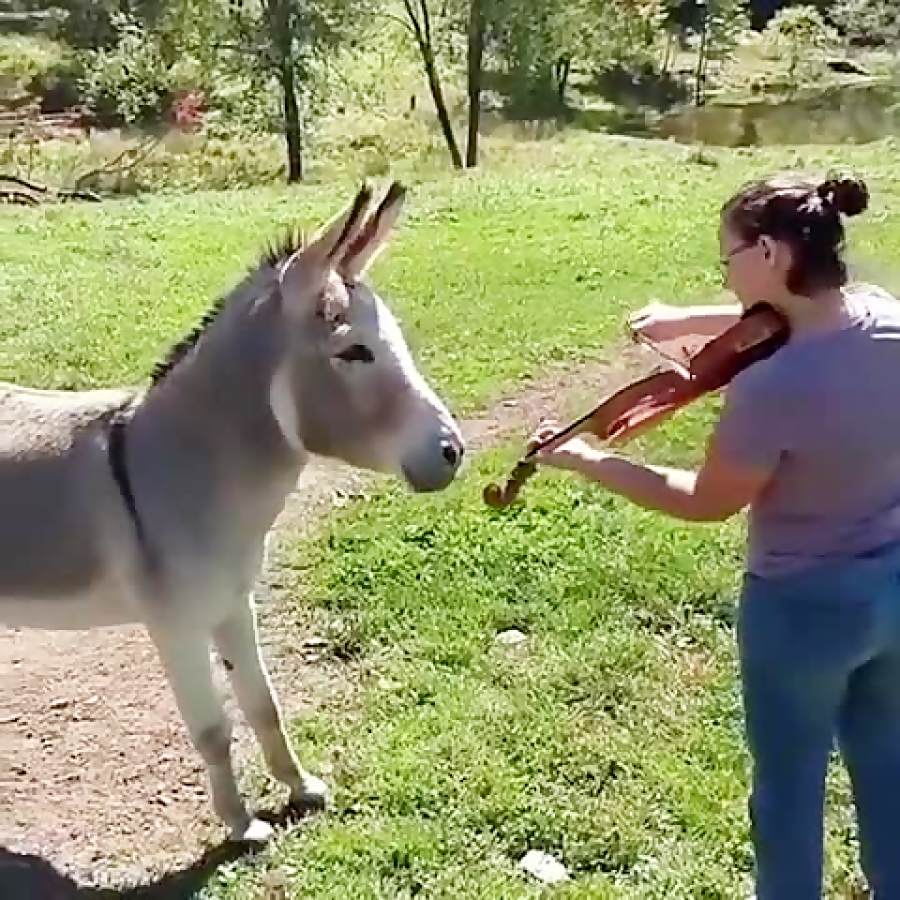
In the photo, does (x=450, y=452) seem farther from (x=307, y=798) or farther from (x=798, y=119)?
(x=798, y=119)

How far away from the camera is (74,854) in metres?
4.11

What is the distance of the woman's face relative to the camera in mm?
2656

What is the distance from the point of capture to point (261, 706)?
422 cm

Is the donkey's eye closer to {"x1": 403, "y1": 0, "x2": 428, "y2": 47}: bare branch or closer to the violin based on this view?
the violin

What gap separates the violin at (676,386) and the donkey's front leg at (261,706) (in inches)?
51.0

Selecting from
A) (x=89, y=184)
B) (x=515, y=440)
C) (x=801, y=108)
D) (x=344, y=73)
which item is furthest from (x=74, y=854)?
(x=801, y=108)

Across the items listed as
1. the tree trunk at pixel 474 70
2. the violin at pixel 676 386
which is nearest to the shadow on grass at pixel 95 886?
the violin at pixel 676 386

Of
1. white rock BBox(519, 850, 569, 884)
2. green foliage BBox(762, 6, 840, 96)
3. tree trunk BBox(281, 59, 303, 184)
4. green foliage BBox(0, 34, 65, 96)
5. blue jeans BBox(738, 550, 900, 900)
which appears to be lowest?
green foliage BBox(762, 6, 840, 96)

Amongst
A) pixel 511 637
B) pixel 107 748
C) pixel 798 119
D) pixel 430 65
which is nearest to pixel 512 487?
pixel 107 748

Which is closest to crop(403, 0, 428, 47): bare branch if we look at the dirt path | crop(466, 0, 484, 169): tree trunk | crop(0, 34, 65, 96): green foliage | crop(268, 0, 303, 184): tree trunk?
crop(466, 0, 484, 169): tree trunk

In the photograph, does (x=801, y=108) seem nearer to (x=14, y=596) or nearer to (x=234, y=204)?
(x=234, y=204)

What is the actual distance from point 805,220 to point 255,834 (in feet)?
7.64

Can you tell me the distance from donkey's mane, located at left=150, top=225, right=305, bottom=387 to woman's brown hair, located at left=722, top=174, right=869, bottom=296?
1300 mm

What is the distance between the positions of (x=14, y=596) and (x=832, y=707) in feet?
7.04
